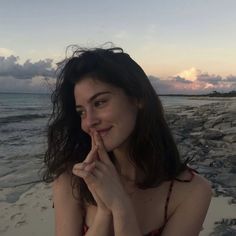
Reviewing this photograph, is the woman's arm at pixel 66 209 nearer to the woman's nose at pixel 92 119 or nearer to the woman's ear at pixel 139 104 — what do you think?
the woman's nose at pixel 92 119

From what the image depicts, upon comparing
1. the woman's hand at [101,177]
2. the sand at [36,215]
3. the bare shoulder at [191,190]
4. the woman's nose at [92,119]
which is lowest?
the sand at [36,215]

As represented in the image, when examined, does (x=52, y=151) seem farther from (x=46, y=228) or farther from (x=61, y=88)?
(x=46, y=228)

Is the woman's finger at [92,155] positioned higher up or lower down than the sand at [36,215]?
higher up

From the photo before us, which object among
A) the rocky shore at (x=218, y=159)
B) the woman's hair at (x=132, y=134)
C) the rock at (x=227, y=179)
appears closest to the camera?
the woman's hair at (x=132, y=134)

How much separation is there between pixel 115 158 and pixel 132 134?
215 mm

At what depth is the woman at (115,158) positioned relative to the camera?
2.39 m

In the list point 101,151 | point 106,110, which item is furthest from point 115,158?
point 106,110

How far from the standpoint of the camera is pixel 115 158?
273cm

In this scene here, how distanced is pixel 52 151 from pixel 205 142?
9096 mm

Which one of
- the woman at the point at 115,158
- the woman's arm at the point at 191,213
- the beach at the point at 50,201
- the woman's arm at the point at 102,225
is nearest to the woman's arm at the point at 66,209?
the woman at the point at 115,158

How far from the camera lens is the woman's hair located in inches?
98.6

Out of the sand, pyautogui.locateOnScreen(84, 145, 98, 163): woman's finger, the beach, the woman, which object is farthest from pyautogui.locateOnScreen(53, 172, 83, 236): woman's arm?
the sand

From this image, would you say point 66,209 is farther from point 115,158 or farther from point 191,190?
point 191,190

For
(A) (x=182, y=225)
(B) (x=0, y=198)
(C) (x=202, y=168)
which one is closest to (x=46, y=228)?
(B) (x=0, y=198)
